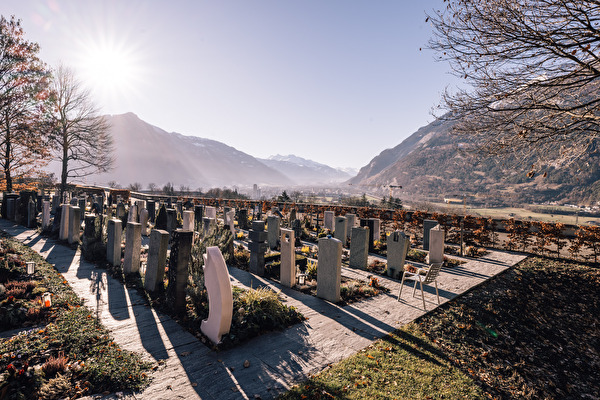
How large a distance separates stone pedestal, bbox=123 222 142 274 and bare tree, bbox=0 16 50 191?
18292mm

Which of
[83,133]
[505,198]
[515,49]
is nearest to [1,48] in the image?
[83,133]

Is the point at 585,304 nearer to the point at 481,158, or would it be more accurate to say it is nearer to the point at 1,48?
the point at 481,158

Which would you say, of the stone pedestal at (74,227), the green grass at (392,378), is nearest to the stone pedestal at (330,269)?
the green grass at (392,378)

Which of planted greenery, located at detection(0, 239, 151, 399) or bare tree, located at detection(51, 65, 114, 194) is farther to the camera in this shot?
bare tree, located at detection(51, 65, 114, 194)

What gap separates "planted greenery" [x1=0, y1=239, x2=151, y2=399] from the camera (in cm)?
323

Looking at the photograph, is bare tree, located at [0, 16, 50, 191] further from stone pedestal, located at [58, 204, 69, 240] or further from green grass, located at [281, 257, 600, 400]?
green grass, located at [281, 257, 600, 400]

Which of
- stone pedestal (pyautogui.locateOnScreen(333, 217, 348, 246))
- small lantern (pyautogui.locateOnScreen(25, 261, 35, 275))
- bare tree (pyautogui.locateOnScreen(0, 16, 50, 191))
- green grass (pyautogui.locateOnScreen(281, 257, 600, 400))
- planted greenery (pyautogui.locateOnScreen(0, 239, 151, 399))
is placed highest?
bare tree (pyautogui.locateOnScreen(0, 16, 50, 191))

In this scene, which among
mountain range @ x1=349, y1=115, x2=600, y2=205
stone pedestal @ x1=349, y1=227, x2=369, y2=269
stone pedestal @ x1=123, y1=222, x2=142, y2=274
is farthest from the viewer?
mountain range @ x1=349, y1=115, x2=600, y2=205

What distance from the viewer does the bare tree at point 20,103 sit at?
61.6 ft

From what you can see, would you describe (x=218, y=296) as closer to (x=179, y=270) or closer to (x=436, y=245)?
(x=179, y=270)

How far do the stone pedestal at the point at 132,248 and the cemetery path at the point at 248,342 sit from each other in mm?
512

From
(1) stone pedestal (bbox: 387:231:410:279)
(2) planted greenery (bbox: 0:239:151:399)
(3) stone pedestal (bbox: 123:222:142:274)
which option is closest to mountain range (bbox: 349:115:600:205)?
(1) stone pedestal (bbox: 387:231:410:279)

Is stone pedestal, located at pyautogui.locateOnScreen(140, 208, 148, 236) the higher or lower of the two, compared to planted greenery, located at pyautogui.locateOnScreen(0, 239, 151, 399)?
higher

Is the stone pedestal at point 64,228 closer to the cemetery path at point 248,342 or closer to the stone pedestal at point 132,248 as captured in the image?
the cemetery path at point 248,342
